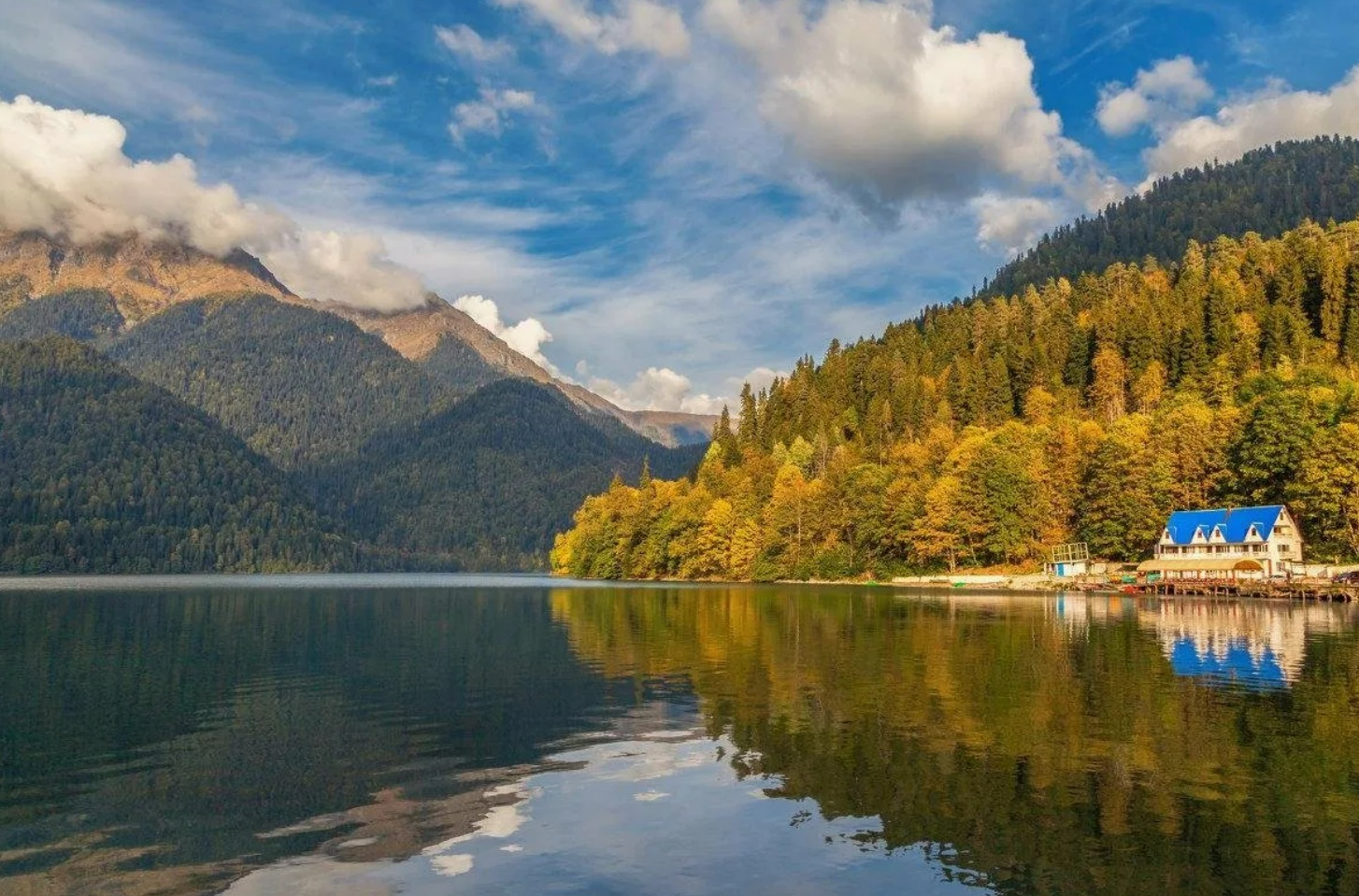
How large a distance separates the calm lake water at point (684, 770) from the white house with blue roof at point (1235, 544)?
7440 centimetres

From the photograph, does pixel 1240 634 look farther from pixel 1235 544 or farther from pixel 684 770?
pixel 1235 544

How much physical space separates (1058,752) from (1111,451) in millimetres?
130139

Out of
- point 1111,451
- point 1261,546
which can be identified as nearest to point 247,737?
point 1261,546

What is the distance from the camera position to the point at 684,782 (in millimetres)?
25484

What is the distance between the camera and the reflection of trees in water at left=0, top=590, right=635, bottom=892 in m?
20.2

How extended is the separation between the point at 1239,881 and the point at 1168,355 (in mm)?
184361

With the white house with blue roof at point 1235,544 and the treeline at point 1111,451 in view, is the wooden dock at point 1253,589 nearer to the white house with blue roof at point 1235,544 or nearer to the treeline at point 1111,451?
the white house with blue roof at point 1235,544

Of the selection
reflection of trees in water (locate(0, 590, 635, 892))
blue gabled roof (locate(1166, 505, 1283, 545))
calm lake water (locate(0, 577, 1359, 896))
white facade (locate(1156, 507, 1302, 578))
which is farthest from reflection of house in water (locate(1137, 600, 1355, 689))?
reflection of trees in water (locate(0, 590, 635, 892))

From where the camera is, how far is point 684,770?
26891 millimetres

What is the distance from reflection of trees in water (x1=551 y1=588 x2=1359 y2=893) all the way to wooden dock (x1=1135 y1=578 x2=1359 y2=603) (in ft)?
189

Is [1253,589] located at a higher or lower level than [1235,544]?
lower

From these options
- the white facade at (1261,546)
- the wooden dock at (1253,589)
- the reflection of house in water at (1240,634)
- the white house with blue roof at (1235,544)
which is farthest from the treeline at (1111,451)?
the reflection of house in water at (1240,634)

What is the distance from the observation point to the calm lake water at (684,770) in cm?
1834

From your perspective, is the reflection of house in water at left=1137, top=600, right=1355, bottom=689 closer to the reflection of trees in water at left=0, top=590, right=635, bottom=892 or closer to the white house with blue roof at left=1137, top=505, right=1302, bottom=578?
the white house with blue roof at left=1137, top=505, right=1302, bottom=578
